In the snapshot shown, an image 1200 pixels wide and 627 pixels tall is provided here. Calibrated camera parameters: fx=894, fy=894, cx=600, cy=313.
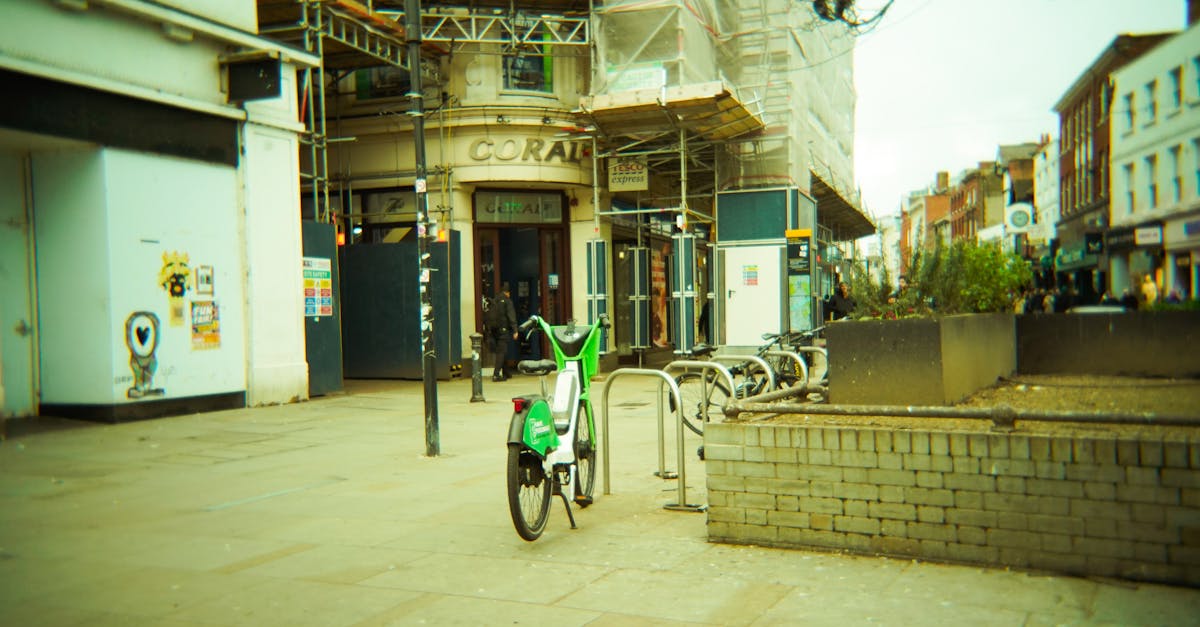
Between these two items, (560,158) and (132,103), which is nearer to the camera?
(132,103)

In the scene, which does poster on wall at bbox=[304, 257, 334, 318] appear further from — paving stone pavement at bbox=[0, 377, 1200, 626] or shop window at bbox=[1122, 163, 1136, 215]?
shop window at bbox=[1122, 163, 1136, 215]

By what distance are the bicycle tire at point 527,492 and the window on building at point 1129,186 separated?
101ft

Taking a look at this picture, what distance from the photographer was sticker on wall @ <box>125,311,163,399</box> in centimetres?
1113

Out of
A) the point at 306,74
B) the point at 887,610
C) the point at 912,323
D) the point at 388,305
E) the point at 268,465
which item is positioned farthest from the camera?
the point at 388,305

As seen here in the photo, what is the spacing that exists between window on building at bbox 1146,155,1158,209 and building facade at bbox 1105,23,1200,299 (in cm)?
3

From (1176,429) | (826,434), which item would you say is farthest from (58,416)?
(1176,429)

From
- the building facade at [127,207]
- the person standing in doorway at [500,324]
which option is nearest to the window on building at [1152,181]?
the person standing in doorway at [500,324]

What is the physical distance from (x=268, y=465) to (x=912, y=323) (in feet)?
19.9

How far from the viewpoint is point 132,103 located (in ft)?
36.9

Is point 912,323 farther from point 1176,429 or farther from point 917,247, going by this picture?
point 1176,429

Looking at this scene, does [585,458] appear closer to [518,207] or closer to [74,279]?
[74,279]

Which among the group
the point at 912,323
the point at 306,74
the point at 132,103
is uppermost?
the point at 306,74

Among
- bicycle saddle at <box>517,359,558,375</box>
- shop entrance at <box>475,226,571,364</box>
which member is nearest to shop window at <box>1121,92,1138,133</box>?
shop entrance at <box>475,226,571,364</box>

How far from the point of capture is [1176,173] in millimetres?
25094
